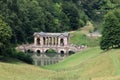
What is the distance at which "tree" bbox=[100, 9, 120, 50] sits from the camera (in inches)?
3669

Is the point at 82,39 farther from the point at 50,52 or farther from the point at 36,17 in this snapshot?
the point at 36,17

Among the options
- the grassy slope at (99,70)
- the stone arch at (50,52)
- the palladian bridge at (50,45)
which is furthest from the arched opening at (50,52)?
the grassy slope at (99,70)

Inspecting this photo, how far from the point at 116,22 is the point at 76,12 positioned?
230 ft

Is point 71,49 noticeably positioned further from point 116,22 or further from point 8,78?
point 8,78

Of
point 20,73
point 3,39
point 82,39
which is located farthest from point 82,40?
point 20,73

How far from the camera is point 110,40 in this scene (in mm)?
93375

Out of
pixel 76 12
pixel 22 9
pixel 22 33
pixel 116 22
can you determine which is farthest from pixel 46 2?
pixel 116 22

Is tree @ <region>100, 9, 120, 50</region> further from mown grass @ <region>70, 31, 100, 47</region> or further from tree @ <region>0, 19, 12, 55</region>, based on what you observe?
mown grass @ <region>70, 31, 100, 47</region>

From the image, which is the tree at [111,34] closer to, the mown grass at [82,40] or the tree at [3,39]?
the tree at [3,39]

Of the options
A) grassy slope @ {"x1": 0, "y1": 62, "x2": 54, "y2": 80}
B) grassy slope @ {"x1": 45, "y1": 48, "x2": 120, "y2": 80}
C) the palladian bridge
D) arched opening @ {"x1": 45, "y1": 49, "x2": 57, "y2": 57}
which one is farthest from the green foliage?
grassy slope @ {"x1": 0, "y1": 62, "x2": 54, "y2": 80}

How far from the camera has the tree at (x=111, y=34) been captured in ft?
306

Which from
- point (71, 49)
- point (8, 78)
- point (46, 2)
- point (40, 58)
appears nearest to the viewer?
point (8, 78)

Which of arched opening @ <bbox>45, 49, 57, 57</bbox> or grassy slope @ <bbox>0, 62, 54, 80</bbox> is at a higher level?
grassy slope @ <bbox>0, 62, 54, 80</bbox>

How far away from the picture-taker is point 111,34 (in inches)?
3713
